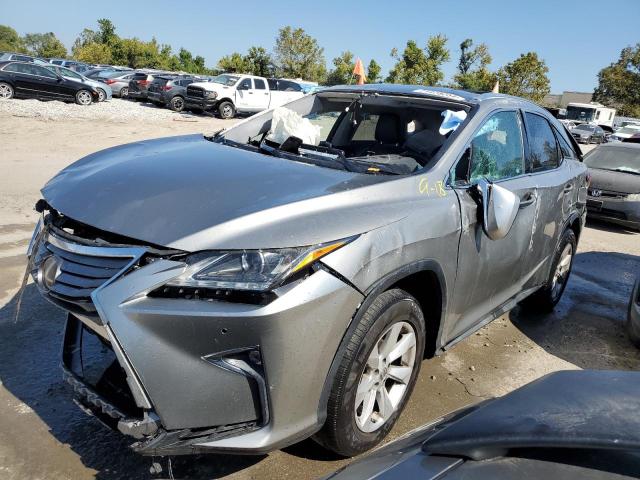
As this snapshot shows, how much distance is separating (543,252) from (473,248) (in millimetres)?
1402

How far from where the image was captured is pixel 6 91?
19422 mm

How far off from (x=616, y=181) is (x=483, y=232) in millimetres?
7436

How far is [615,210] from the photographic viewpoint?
894 centimetres

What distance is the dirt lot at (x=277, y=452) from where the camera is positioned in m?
2.47

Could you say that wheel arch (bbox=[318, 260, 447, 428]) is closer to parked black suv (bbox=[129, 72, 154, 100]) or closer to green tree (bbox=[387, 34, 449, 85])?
parked black suv (bbox=[129, 72, 154, 100])

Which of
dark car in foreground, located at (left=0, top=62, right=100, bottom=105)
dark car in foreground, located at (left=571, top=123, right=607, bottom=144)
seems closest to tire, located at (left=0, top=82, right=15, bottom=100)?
dark car in foreground, located at (left=0, top=62, right=100, bottom=105)

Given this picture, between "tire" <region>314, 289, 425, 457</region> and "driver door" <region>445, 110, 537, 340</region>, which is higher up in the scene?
"driver door" <region>445, 110, 537, 340</region>

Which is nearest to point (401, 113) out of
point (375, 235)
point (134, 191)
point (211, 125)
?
point (375, 235)

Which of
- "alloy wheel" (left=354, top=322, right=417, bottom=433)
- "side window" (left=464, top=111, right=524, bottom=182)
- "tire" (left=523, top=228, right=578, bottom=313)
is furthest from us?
"tire" (left=523, top=228, right=578, bottom=313)

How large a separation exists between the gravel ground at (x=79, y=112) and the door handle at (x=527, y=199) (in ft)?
52.6

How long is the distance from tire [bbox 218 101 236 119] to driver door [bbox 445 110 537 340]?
18.8 meters

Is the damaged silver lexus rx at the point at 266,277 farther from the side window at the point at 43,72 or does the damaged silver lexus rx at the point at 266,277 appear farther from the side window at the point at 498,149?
the side window at the point at 43,72

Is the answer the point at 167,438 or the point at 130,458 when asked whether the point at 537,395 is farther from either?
the point at 130,458

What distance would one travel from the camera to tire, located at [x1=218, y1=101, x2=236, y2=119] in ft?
69.9
